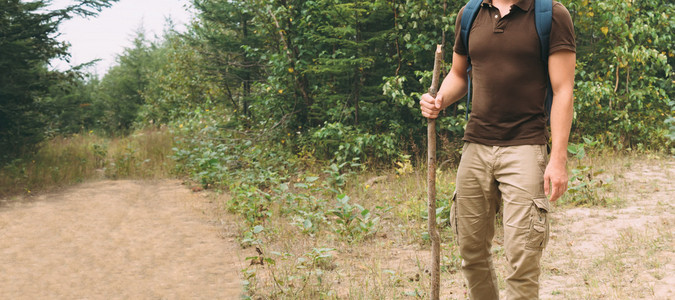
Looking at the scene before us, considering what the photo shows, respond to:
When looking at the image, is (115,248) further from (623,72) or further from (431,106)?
(623,72)

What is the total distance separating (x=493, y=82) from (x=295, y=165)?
6.47 m

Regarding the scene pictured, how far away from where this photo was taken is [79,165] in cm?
969

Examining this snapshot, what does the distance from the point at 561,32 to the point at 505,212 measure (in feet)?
Answer: 2.85

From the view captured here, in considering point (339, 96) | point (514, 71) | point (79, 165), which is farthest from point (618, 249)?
point (79, 165)

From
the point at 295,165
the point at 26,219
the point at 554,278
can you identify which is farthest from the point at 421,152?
the point at 26,219

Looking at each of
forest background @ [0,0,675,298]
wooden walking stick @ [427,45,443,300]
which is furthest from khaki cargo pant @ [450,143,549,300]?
forest background @ [0,0,675,298]

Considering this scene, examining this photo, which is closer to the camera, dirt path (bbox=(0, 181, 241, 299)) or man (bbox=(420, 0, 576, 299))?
man (bbox=(420, 0, 576, 299))

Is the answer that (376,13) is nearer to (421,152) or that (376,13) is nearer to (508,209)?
(421,152)

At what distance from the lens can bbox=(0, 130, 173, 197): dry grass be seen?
845 centimetres

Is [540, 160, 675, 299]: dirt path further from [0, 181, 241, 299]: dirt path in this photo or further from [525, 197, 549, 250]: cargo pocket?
[0, 181, 241, 299]: dirt path

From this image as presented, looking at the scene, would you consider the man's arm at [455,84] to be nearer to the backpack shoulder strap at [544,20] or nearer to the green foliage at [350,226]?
the backpack shoulder strap at [544,20]

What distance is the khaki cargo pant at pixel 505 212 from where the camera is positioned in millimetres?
2299

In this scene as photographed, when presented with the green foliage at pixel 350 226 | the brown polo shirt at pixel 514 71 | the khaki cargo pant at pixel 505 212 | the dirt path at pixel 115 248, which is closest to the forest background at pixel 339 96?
the dirt path at pixel 115 248

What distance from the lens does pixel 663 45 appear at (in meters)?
9.66
